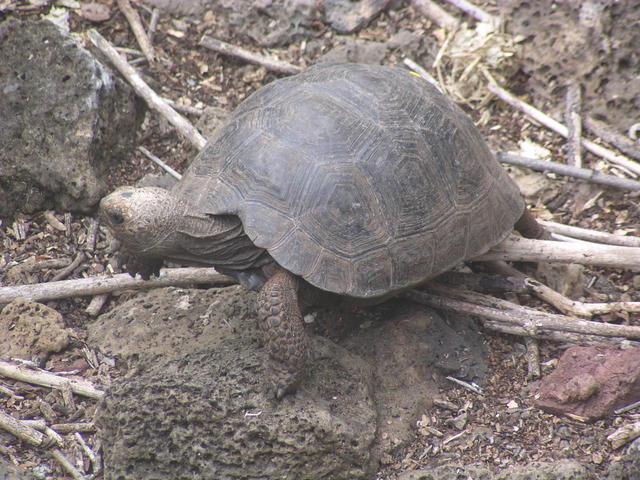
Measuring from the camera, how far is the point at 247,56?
6.48 metres

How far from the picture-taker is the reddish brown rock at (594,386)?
144 inches

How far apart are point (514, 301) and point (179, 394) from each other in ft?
8.02

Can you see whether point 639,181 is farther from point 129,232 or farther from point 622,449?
point 129,232

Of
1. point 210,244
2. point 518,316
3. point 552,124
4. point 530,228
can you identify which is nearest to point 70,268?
point 210,244

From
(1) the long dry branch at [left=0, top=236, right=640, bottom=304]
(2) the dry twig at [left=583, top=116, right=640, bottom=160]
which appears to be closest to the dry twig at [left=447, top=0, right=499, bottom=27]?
(2) the dry twig at [left=583, top=116, right=640, bottom=160]

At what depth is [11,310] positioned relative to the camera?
4.35 meters

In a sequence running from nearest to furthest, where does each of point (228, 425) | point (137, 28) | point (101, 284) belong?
point (228, 425), point (101, 284), point (137, 28)

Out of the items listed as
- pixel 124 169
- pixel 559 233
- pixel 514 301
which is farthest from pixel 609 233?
pixel 124 169

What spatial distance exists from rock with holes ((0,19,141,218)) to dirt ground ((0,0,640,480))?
219 mm

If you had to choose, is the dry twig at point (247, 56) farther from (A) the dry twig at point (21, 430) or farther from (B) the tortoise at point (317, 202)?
(A) the dry twig at point (21, 430)

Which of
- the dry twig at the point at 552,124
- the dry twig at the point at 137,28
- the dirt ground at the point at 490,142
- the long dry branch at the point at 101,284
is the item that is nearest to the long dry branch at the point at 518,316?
the dirt ground at the point at 490,142

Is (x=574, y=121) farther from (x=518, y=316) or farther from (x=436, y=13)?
(x=518, y=316)

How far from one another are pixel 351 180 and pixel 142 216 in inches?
45.0

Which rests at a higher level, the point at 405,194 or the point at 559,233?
the point at 405,194
